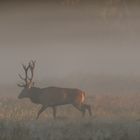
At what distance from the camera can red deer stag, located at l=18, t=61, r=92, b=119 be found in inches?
105

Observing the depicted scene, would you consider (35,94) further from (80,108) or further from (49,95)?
(80,108)

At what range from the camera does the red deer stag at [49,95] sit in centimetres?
266

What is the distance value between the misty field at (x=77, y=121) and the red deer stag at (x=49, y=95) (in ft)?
0.12

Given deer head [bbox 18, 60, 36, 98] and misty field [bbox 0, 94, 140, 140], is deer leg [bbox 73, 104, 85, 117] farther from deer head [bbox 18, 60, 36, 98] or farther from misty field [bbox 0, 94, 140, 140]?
deer head [bbox 18, 60, 36, 98]

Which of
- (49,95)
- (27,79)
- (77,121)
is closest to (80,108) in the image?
(77,121)

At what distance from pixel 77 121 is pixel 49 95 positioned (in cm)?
22

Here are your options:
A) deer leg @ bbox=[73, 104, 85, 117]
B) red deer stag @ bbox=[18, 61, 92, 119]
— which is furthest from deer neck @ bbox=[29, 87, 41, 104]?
deer leg @ bbox=[73, 104, 85, 117]

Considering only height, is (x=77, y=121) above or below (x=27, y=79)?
below

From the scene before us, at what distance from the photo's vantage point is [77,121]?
2670mm

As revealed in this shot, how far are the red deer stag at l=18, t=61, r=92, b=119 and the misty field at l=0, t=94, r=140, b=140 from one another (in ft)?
0.12

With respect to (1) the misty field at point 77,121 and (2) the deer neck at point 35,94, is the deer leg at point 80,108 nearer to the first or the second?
(1) the misty field at point 77,121

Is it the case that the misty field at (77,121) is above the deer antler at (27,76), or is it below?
below

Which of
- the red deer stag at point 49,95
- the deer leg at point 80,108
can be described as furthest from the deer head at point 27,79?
the deer leg at point 80,108

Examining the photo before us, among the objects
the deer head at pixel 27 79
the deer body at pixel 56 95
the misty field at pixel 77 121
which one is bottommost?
the misty field at pixel 77 121
